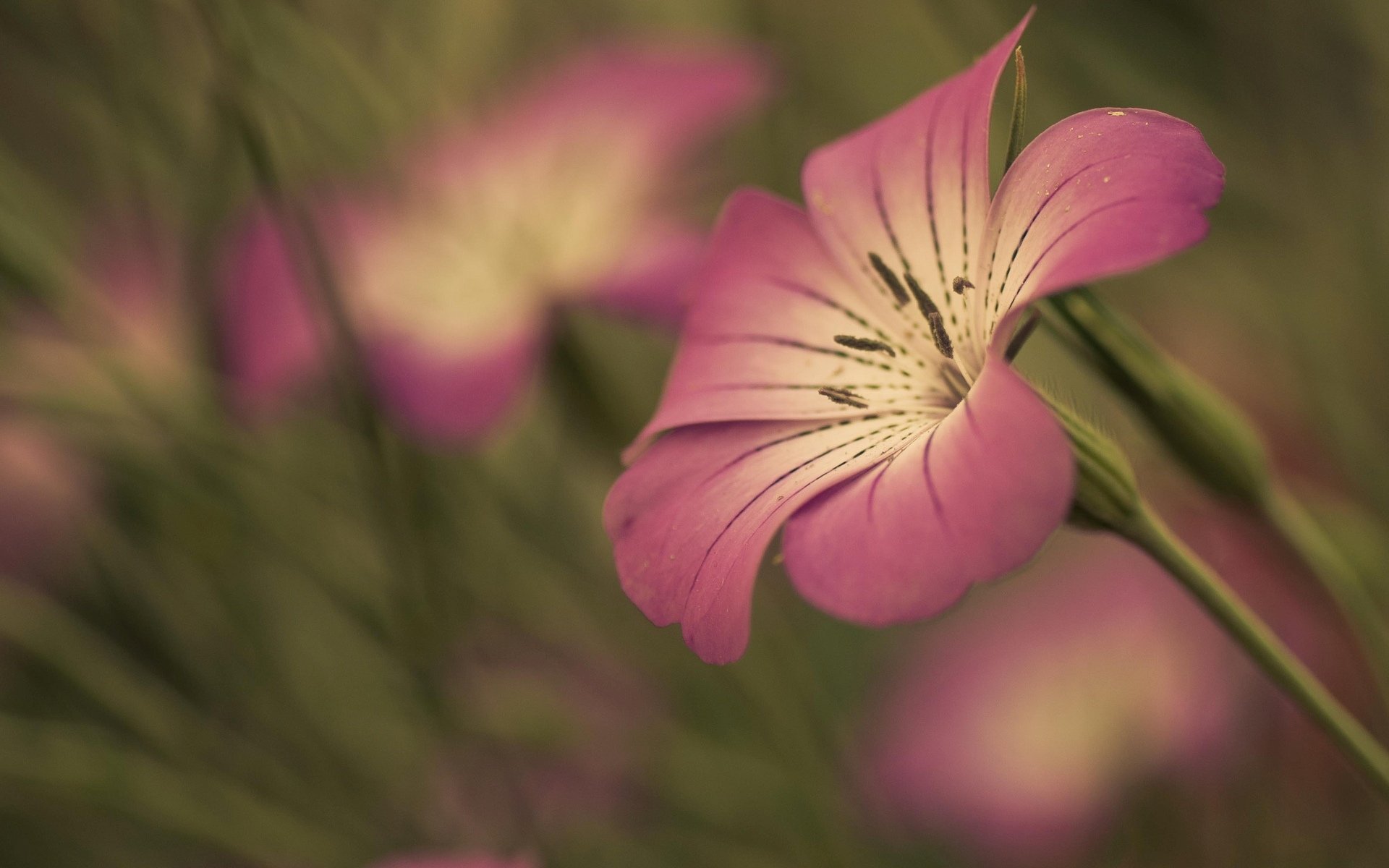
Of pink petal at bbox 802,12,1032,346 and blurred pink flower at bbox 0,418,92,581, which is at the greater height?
blurred pink flower at bbox 0,418,92,581

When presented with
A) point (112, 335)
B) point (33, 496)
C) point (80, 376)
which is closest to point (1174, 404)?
point (112, 335)

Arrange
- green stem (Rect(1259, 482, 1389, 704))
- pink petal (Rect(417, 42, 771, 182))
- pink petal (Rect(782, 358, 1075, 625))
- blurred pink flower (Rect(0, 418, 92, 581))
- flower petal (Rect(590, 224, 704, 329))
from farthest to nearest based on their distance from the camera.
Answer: blurred pink flower (Rect(0, 418, 92, 581)) < pink petal (Rect(417, 42, 771, 182)) < flower petal (Rect(590, 224, 704, 329)) < green stem (Rect(1259, 482, 1389, 704)) < pink petal (Rect(782, 358, 1075, 625))

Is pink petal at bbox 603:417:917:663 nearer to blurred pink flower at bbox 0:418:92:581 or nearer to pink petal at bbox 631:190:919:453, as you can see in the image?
pink petal at bbox 631:190:919:453

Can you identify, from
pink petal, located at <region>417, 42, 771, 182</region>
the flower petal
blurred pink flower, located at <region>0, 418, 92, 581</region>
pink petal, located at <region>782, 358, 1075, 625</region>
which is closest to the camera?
pink petal, located at <region>782, 358, 1075, 625</region>

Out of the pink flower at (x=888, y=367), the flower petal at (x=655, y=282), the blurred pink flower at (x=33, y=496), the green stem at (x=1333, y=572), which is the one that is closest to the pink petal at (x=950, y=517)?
the pink flower at (x=888, y=367)

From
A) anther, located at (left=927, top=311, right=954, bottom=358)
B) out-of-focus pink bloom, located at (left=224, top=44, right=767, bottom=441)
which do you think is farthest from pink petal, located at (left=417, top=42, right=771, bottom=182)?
anther, located at (left=927, top=311, right=954, bottom=358)

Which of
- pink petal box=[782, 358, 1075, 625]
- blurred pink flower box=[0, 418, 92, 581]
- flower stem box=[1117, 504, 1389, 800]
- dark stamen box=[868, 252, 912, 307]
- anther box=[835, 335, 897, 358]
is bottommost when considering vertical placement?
flower stem box=[1117, 504, 1389, 800]

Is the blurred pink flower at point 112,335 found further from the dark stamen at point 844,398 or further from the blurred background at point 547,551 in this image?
the dark stamen at point 844,398

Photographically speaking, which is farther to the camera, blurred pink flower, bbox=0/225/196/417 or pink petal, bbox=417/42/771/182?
pink petal, bbox=417/42/771/182
